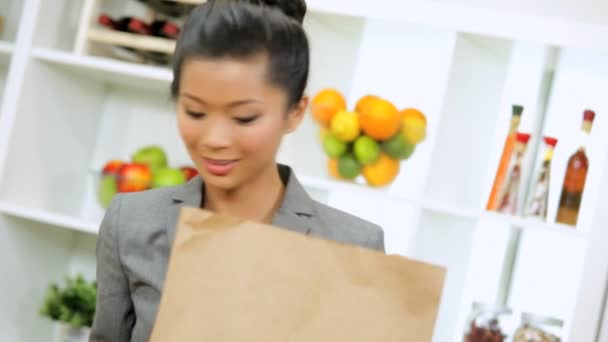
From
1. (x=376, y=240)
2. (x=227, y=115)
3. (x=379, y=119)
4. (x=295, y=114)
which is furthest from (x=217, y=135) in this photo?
(x=379, y=119)

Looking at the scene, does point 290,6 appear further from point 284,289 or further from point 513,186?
point 513,186

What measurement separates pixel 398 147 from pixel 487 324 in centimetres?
42

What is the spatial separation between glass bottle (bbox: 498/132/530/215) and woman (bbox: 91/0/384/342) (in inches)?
38.7

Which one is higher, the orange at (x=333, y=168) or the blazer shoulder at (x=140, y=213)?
the orange at (x=333, y=168)

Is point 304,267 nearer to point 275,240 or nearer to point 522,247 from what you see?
point 275,240

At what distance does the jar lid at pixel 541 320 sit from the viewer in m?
1.82

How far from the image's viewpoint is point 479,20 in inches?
73.4

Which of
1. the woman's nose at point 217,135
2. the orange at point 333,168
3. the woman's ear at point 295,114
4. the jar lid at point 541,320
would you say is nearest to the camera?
the woman's nose at point 217,135

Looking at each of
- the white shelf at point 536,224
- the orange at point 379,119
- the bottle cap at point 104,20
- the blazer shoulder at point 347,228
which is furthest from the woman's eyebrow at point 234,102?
the bottle cap at point 104,20

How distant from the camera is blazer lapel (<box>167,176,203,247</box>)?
927mm

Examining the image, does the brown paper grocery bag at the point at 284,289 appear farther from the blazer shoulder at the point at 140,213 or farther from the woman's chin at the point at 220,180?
the blazer shoulder at the point at 140,213

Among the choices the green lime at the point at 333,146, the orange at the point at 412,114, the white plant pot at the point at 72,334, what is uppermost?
the orange at the point at 412,114

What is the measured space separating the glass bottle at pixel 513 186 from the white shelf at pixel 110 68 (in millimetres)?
770

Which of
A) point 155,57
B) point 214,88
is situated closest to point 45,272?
point 155,57
